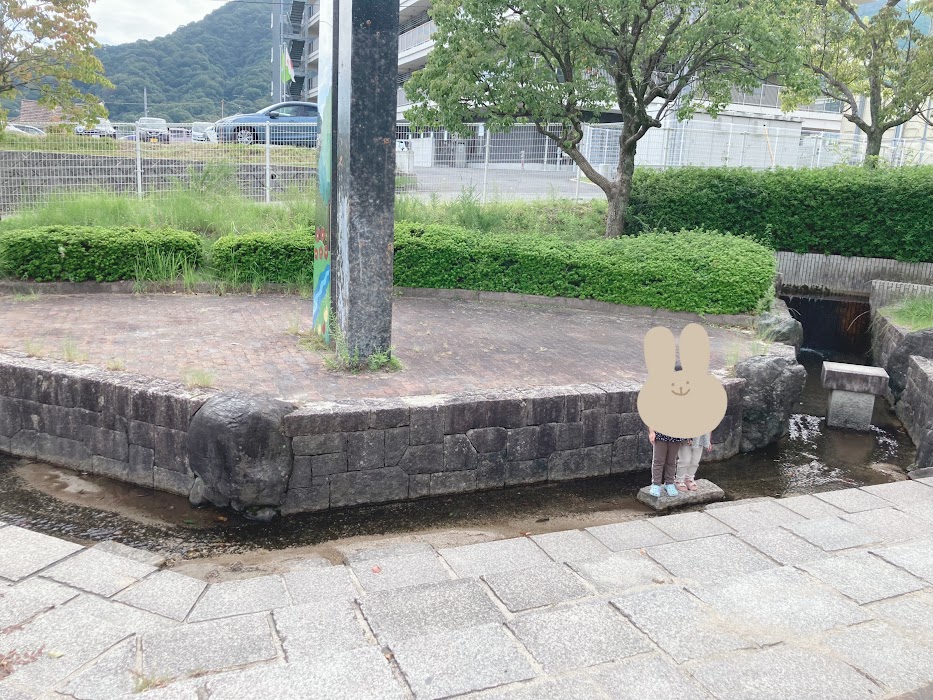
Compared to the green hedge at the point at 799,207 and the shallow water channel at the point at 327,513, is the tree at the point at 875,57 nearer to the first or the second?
the green hedge at the point at 799,207

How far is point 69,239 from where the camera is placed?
9680 mm

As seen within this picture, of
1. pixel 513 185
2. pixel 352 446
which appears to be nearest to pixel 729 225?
pixel 513 185

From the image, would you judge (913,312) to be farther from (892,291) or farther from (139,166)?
(139,166)

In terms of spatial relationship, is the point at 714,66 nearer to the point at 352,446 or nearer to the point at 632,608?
the point at 352,446

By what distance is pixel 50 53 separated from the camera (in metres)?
14.6

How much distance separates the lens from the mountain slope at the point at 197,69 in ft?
178

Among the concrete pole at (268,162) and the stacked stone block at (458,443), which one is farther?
the concrete pole at (268,162)

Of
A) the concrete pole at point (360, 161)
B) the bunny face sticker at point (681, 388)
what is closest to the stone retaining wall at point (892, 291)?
the concrete pole at point (360, 161)

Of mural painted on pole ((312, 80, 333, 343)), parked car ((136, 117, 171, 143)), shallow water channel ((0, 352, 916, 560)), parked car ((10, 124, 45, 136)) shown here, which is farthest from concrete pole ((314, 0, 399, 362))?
parked car ((10, 124, 45, 136))

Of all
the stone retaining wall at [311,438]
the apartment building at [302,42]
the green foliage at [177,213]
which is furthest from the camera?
the apartment building at [302,42]

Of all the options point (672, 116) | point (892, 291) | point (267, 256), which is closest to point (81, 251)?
point (267, 256)

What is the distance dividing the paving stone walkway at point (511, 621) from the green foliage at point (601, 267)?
5.53 m

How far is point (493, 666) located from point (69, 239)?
29.2 feet

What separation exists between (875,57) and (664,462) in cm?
1418
